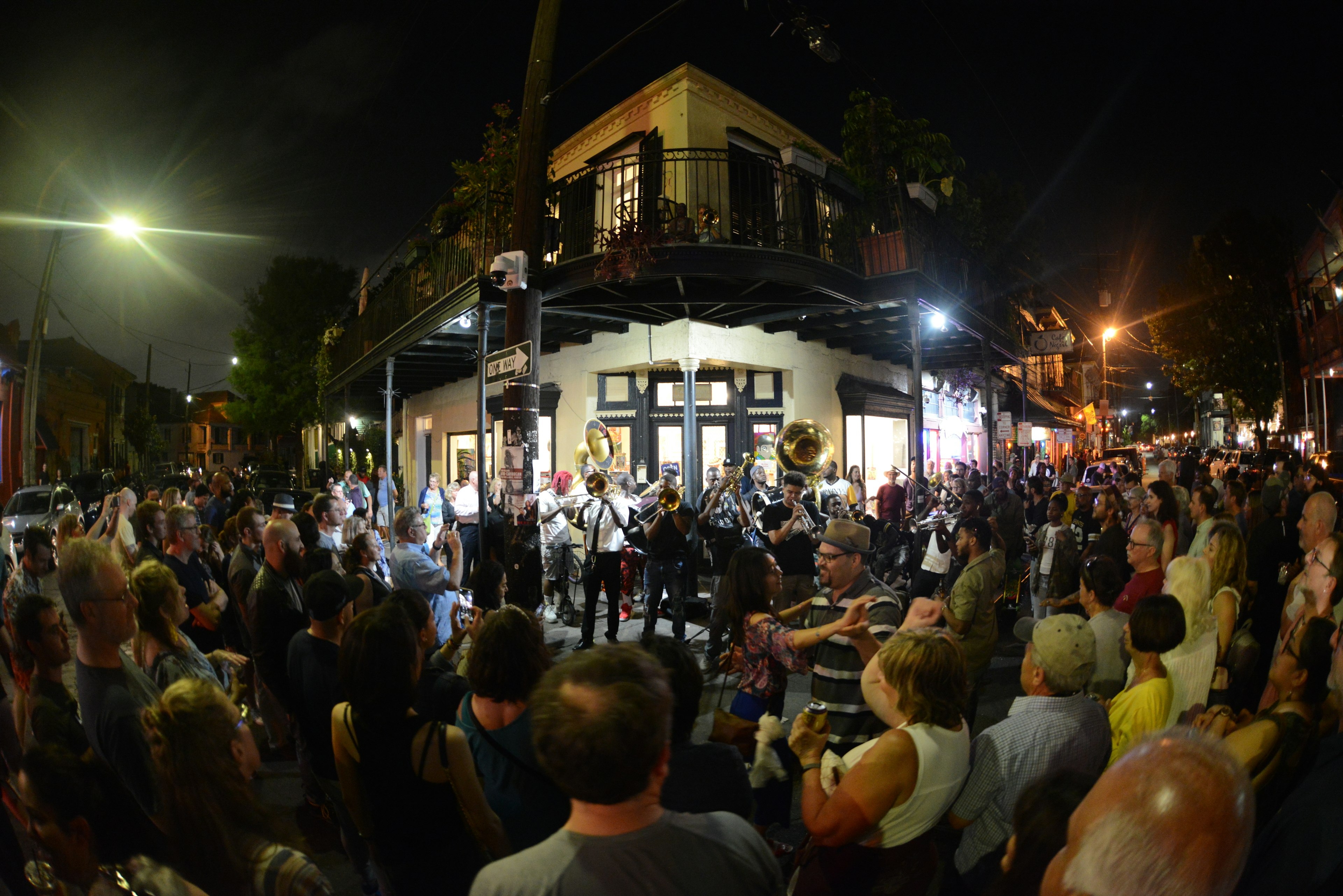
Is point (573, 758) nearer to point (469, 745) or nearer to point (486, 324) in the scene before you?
point (469, 745)

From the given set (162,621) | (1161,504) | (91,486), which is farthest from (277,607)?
(91,486)

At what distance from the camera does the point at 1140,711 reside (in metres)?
2.90

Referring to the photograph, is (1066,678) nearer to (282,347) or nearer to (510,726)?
(510,726)

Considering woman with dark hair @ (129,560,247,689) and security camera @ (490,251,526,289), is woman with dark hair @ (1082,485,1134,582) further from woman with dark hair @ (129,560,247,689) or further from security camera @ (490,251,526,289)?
woman with dark hair @ (129,560,247,689)

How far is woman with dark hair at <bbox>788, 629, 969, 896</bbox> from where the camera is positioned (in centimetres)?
212

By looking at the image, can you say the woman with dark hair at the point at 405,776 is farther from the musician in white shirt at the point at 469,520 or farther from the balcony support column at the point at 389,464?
the balcony support column at the point at 389,464

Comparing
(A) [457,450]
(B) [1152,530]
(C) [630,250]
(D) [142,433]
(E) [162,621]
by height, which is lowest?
(E) [162,621]

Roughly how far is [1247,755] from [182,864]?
3174 mm

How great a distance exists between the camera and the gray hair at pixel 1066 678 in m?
2.47

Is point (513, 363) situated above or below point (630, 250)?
below

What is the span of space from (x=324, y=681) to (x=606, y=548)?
4379 mm

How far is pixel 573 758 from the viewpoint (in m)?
1.37

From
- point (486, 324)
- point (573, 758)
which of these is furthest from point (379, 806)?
point (486, 324)

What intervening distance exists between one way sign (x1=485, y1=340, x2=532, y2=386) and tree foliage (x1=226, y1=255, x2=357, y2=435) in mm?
36146
